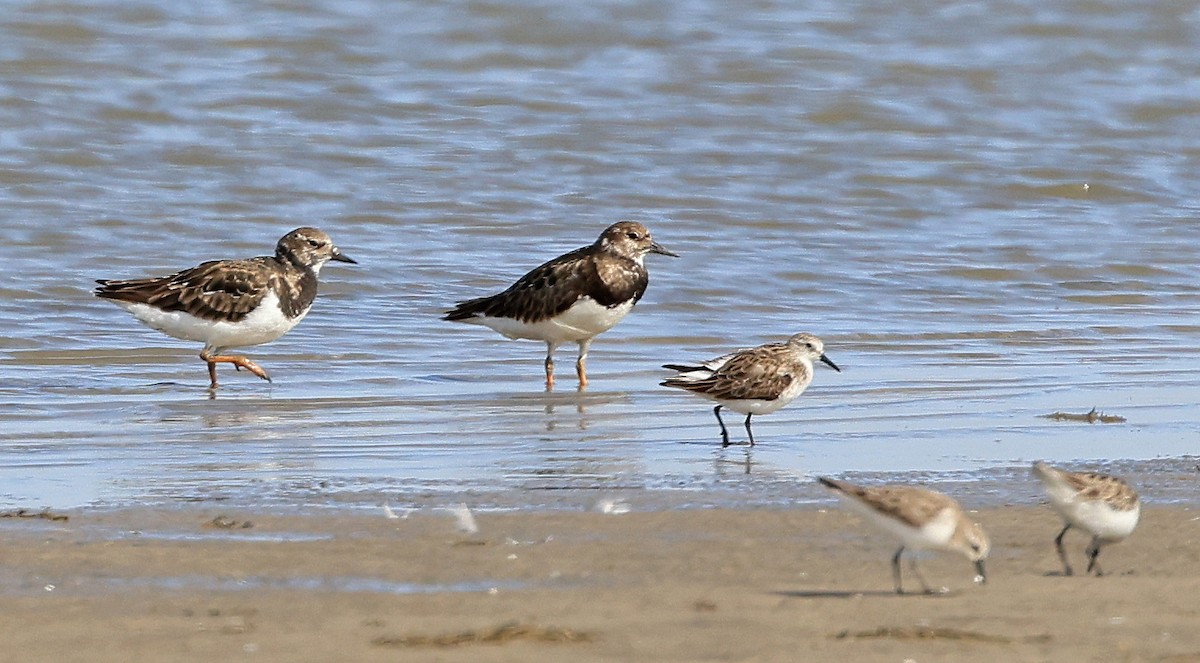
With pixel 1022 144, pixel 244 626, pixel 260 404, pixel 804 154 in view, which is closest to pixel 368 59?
pixel 804 154

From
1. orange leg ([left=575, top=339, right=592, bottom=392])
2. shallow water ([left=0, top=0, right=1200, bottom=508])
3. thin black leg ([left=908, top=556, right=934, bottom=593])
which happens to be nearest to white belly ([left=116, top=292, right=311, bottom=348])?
shallow water ([left=0, top=0, right=1200, bottom=508])

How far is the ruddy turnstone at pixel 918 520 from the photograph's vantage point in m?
5.42

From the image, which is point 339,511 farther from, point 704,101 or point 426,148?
point 704,101

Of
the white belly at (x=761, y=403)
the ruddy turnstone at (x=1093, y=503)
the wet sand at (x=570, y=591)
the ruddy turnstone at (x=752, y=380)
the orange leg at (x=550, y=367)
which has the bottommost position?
the orange leg at (x=550, y=367)

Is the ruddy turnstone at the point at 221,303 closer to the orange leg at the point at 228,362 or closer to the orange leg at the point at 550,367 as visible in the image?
the orange leg at the point at 228,362

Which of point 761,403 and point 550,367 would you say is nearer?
point 761,403

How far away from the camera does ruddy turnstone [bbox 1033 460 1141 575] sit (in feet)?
18.6

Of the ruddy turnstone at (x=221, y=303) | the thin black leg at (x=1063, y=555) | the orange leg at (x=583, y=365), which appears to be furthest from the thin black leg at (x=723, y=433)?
the ruddy turnstone at (x=221, y=303)

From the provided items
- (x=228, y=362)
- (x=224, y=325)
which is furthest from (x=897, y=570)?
(x=224, y=325)

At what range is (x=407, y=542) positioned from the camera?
6.27 meters

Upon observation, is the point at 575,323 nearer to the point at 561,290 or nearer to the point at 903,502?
the point at 561,290

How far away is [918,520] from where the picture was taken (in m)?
5.41

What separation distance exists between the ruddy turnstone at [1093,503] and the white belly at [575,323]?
18.0 feet

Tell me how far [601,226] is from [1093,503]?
33.0 ft
